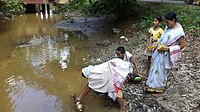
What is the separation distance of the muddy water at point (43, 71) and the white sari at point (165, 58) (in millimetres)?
994

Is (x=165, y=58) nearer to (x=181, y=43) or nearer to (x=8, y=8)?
(x=181, y=43)

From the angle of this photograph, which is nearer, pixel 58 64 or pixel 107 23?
pixel 58 64

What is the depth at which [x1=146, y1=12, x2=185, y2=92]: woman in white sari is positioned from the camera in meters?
5.36

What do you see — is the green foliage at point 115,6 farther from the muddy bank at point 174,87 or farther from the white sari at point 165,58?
the white sari at point 165,58

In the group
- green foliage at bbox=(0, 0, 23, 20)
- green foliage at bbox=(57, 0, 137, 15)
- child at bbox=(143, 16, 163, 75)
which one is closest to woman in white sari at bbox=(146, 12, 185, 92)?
child at bbox=(143, 16, 163, 75)

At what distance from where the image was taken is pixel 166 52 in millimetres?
5512

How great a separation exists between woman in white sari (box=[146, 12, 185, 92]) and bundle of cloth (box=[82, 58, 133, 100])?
0.64 metres

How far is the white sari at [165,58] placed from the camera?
539 cm

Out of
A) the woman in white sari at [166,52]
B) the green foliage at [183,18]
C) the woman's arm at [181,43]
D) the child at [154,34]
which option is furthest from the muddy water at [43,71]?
the green foliage at [183,18]

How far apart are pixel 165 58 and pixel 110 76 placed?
113 cm

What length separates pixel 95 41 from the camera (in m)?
12.5

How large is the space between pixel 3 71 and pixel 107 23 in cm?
840

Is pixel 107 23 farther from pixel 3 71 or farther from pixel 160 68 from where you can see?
pixel 160 68

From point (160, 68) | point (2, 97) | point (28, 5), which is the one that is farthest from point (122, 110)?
point (28, 5)
